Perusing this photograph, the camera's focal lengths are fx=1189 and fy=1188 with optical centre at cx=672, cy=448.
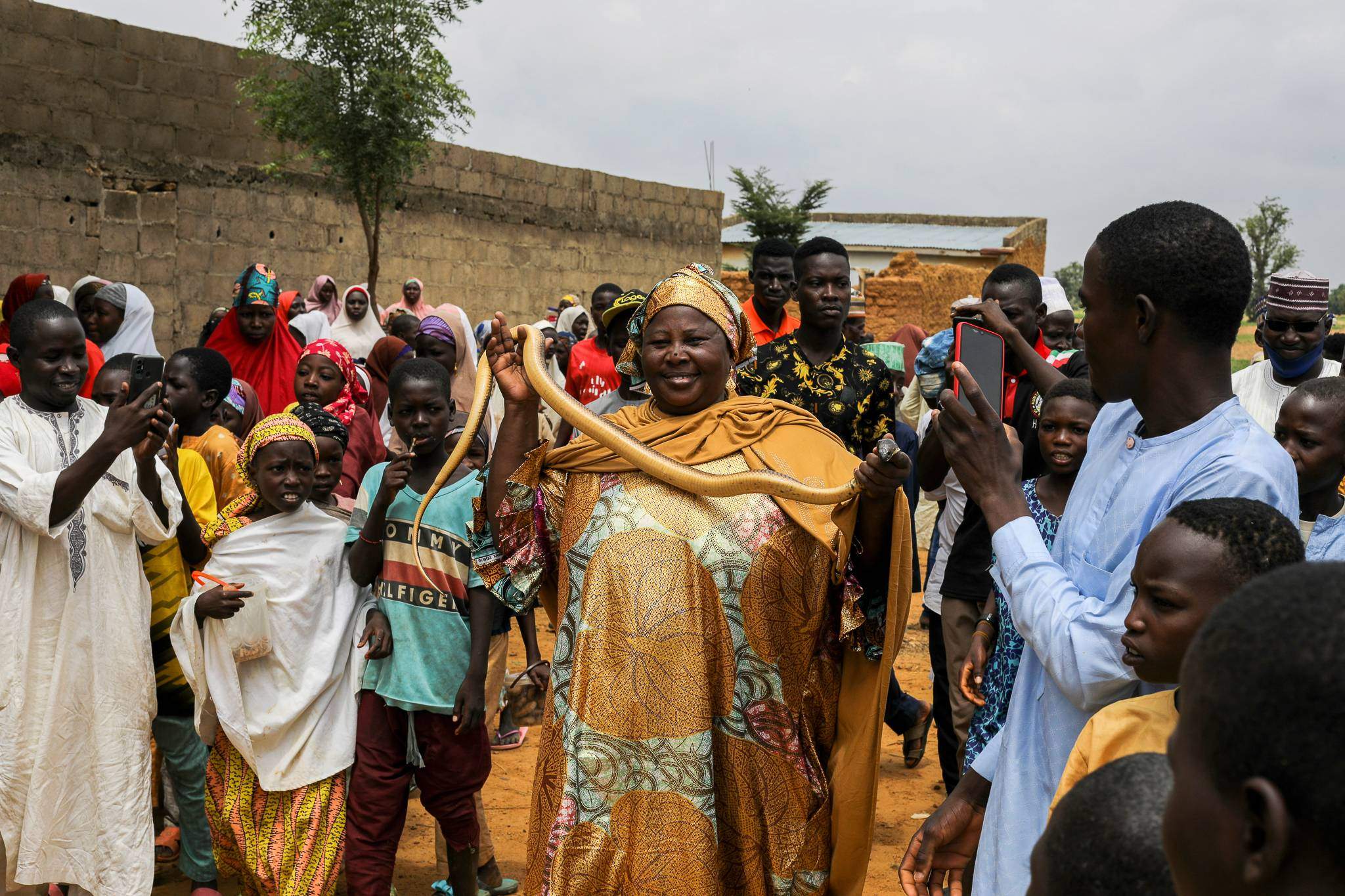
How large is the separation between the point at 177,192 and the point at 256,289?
525 centimetres

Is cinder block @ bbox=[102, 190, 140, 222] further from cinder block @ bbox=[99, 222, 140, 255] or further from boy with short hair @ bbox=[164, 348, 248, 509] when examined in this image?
boy with short hair @ bbox=[164, 348, 248, 509]

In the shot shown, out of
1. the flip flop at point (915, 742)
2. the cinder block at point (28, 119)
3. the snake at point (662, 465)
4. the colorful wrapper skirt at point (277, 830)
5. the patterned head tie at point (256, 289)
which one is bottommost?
the flip flop at point (915, 742)

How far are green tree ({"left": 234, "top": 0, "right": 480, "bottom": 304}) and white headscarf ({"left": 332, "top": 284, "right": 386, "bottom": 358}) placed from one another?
2.52ft

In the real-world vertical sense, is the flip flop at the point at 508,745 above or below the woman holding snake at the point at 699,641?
below

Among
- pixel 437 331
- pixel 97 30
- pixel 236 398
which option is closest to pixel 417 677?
pixel 236 398

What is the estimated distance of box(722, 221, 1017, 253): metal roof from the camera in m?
32.2

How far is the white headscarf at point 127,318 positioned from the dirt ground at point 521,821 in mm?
3157

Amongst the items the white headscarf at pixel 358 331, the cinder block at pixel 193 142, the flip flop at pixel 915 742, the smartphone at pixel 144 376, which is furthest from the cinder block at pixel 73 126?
the flip flop at pixel 915 742

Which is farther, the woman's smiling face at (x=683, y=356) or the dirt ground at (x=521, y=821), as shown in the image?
the dirt ground at (x=521, y=821)

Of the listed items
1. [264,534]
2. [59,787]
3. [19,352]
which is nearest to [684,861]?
[264,534]

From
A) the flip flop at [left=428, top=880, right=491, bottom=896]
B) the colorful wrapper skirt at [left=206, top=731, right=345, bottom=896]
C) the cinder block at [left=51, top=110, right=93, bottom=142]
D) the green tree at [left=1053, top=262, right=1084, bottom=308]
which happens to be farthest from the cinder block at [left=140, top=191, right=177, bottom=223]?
the green tree at [left=1053, top=262, right=1084, bottom=308]

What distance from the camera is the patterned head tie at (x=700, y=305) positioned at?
308 centimetres

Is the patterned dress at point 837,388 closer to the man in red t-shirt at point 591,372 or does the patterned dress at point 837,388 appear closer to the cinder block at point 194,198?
the man in red t-shirt at point 591,372

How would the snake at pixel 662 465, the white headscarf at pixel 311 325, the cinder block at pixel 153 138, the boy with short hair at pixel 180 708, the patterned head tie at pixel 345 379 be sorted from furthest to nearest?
the cinder block at pixel 153 138 < the white headscarf at pixel 311 325 < the patterned head tie at pixel 345 379 < the boy with short hair at pixel 180 708 < the snake at pixel 662 465
